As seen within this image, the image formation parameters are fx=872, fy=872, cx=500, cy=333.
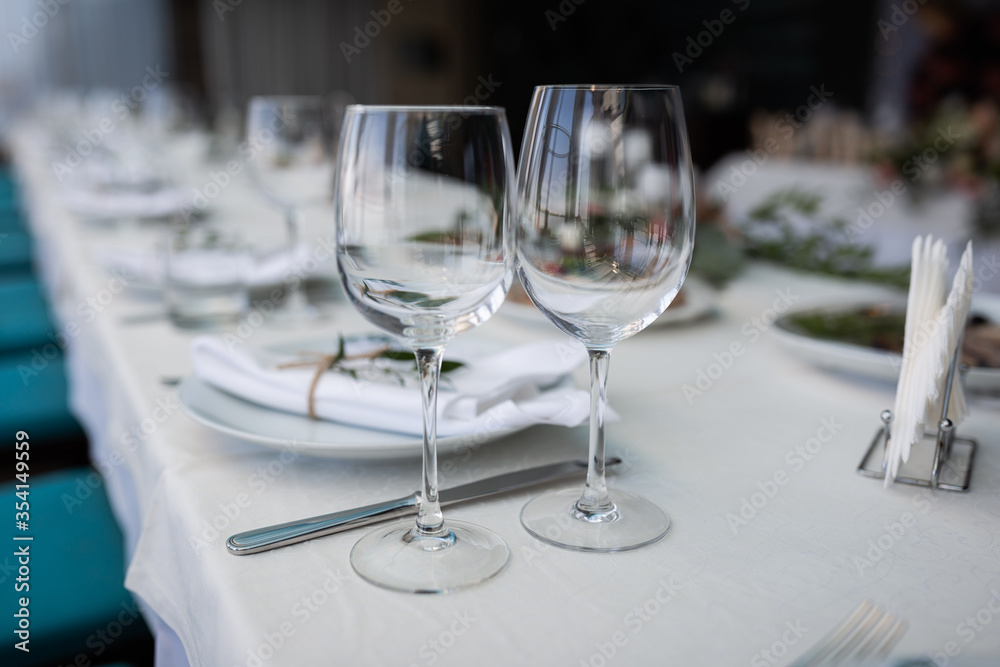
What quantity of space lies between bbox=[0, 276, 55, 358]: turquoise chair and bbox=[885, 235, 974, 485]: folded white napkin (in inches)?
70.2

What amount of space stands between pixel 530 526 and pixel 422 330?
155mm

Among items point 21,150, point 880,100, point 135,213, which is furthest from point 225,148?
A: point 880,100

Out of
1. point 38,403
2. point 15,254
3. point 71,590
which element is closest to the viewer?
point 71,590

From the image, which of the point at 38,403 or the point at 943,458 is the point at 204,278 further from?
the point at 943,458

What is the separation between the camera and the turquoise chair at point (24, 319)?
1974 mm

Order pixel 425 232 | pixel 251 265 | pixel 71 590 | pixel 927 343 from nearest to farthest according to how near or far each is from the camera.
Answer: pixel 425 232 → pixel 927 343 → pixel 71 590 → pixel 251 265

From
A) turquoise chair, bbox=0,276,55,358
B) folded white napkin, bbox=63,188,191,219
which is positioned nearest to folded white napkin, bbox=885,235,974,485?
folded white napkin, bbox=63,188,191,219

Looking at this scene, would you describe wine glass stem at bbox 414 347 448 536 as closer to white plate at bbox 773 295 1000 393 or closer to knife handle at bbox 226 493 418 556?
knife handle at bbox 226 493 418 556

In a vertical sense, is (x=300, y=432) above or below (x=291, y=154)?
below

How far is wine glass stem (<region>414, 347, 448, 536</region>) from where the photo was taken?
1.76 ft

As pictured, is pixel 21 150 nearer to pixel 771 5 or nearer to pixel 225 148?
pixel 225 148

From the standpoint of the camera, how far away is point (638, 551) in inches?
21.7

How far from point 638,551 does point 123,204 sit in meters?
1.71

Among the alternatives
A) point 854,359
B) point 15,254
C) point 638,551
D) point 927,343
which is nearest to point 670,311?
point 854,359
